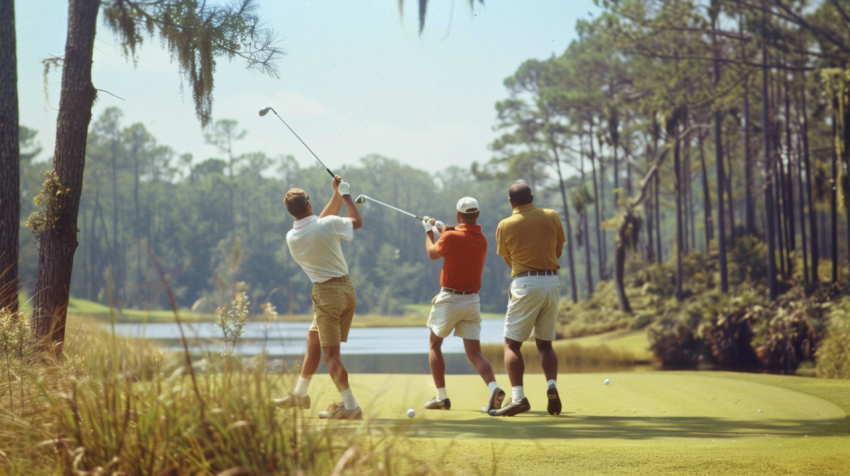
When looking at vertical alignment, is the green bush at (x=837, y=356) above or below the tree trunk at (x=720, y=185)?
below

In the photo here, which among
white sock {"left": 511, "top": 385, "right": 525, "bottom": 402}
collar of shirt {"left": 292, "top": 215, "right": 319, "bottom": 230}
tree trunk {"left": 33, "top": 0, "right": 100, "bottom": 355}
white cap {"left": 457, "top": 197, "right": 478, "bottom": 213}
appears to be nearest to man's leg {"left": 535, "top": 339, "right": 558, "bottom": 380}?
white sock {"left": 511, "top": 385, "right": 525, "bottom": 402}

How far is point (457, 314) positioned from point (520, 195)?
1220 mm

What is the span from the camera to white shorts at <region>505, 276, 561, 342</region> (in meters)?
7.30

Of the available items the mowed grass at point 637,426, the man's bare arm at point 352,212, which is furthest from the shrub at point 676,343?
the man's bare arm at point 352,212

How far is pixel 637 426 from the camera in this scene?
675 centimetres

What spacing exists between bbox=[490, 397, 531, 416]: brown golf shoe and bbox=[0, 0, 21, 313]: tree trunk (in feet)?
18.1

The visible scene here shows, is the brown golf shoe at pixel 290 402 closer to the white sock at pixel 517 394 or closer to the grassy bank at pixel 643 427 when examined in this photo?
the grassy bank at pixel 643 427

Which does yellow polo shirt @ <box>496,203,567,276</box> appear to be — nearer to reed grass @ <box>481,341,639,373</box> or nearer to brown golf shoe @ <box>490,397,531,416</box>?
brown golf shoe @ <box>490,397,531,416</box>

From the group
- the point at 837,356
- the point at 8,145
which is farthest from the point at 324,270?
the point at 837,356

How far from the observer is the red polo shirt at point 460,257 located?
7.60 meters

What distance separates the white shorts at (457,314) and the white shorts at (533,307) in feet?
1.17

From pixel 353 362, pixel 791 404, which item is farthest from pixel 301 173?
pixel 791 404

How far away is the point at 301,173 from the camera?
90562 mm

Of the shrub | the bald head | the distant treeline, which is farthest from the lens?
the distant treeline
